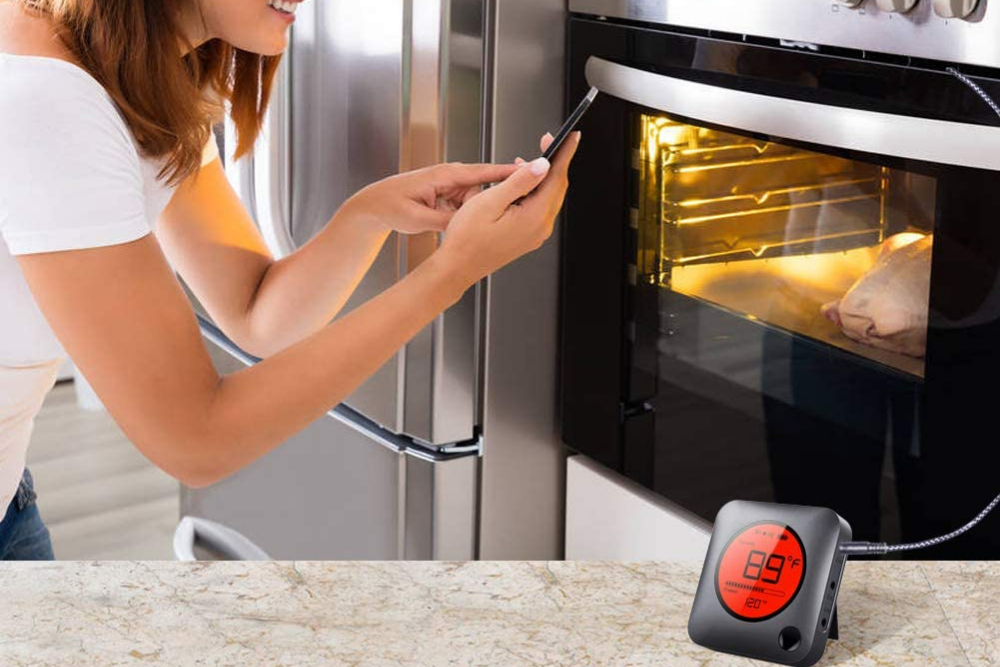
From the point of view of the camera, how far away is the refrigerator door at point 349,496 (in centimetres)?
178

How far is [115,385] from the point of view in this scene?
1.00 m

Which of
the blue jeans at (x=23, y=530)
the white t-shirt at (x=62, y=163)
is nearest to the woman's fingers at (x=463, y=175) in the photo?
the white t-shirt at (x=62, y=163)

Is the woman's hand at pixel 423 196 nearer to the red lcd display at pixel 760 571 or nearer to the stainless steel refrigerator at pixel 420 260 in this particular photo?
the stainless steel refrigerator at pixel 420 260

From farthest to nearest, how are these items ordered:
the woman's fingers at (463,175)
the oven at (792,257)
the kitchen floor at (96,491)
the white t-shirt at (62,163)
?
1. the kitchen floor at (96,491)
2. the woman's fingers at (463,175)
3. the oven at (792,257)
4. the white t-shirt at (62,163)

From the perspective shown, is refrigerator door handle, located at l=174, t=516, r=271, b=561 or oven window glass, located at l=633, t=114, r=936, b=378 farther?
refrigerator door handle, located at l=174, t=516, r=271, b=561

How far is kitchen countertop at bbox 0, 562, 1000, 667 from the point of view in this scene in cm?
76

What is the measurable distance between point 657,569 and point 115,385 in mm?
404

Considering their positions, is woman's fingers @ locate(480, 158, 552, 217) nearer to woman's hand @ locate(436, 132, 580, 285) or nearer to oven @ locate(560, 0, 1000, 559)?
woman's hand @ locate(436, 132, 580, 285)

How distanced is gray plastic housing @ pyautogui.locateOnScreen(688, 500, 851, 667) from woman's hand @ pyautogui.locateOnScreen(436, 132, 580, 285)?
1.29ft

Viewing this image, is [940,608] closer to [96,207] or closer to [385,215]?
[96,207]

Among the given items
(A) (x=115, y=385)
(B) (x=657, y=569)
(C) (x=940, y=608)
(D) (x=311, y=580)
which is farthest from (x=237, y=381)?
(C) (x=940, y=608)

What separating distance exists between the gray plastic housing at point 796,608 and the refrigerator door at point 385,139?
904 millimetres

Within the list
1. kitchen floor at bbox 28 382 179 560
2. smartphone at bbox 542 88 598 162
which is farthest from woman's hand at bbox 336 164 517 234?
kitchen floor at bbox 28 382 179 560

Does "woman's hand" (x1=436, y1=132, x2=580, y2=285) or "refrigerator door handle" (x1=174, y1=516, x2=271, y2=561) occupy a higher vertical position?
"woman's hand" (x1=436, y1=132, x2=580, y2=285)
